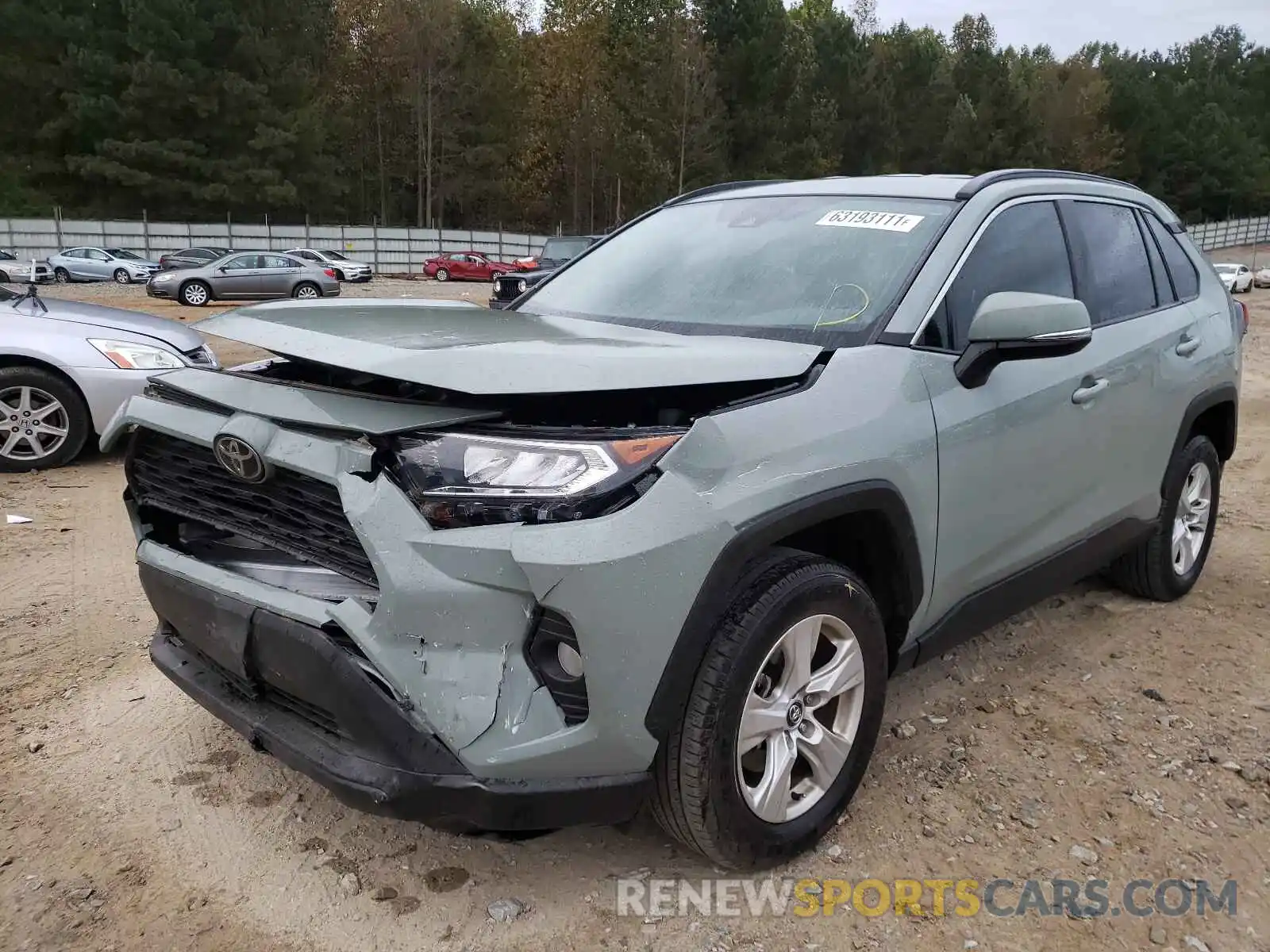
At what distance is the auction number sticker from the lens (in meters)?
3.06

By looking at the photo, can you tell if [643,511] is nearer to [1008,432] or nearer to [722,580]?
[722,580]

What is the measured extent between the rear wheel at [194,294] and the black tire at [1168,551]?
2297 centimetres

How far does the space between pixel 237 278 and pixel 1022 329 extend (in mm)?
24503

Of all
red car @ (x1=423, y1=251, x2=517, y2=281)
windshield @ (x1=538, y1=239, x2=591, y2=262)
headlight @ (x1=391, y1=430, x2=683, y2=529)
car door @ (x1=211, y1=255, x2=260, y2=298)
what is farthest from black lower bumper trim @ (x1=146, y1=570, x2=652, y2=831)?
red car @ (x1=423, y1=251, x2=517, y2=281)

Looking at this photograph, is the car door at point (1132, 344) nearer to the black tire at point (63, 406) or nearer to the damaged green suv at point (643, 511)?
the damaged green suv at point (643, 511)

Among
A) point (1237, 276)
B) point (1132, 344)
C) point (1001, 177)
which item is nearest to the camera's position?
point (1001, 177)

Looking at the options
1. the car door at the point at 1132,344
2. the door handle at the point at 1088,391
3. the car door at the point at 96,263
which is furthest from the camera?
the car door at the point at 96,263

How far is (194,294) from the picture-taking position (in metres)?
23.4

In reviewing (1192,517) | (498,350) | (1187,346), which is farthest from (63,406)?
(1192,517)

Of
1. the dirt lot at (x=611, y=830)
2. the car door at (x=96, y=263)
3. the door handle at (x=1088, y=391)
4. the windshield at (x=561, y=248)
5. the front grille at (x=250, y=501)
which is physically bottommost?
the dirt lot at (x=611, y=830)

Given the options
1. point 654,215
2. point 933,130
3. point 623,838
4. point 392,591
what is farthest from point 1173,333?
point 933,130

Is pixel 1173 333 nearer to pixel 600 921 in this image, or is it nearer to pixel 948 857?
pixel 948 857

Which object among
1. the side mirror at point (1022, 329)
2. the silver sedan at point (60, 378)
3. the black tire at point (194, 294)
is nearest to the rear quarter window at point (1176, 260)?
the side mirror at point (1022, 329)

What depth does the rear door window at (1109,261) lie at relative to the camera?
3512mm
